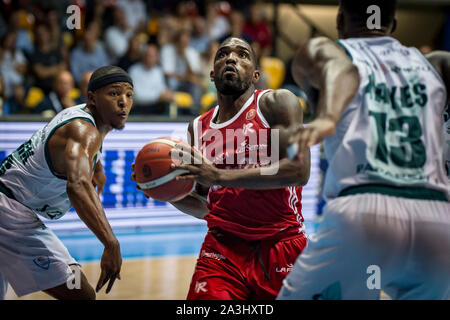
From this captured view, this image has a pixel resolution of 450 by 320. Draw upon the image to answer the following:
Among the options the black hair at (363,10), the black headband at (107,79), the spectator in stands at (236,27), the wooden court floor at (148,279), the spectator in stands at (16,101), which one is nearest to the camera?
the black hair at (363,10)

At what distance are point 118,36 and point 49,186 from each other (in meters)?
7.09

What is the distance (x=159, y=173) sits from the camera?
312 cm

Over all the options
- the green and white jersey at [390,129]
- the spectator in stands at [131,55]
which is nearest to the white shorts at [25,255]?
the green and white jersey at [390,129]

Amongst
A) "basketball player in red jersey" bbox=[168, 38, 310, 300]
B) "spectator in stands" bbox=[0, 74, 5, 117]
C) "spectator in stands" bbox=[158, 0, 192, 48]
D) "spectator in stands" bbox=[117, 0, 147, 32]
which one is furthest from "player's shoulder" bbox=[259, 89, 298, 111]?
"spectator in stands" bbox=[117, 0, 147, 32]

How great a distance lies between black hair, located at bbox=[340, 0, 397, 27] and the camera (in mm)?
2484

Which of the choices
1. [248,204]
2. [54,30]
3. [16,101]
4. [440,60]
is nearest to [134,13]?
[54,30]

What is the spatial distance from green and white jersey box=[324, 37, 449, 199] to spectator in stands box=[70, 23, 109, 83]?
767cm

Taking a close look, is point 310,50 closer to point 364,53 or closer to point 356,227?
point 364,53

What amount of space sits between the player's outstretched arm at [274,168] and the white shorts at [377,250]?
45cm

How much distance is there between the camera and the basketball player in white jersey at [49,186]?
10.7ft

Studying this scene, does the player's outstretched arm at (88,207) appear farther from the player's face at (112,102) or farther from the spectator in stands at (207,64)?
the spectator in stands at (207,64)

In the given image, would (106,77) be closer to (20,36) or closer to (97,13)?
(20,36)
